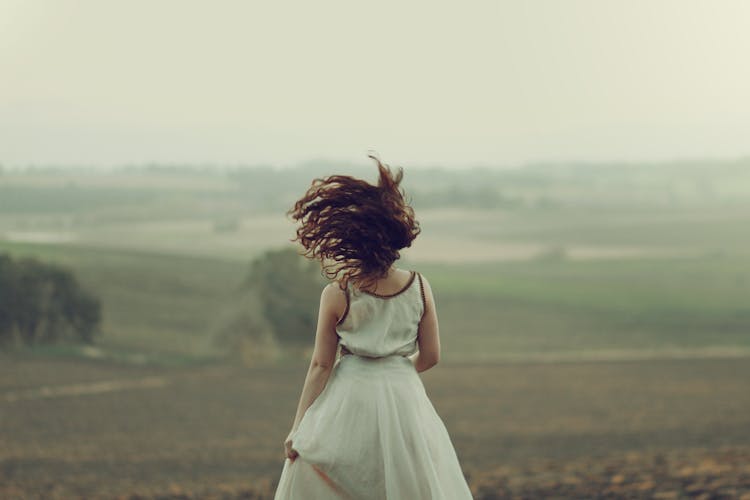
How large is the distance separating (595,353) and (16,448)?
400 inches

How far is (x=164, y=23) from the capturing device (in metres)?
16.6

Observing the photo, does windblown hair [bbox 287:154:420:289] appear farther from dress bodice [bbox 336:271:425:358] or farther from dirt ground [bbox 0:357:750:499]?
dirt ground [bbox 0:357:750:499]

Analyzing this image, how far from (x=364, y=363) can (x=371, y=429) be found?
165 millimetres

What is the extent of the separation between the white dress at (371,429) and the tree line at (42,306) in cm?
1269

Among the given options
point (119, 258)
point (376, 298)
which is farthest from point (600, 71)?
point (376, 298)

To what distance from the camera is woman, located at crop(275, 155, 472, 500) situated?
268cm

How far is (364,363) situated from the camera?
2791 mm

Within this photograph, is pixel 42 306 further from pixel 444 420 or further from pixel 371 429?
pixel 371 429

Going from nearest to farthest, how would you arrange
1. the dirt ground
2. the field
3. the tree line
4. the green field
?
the dirt ground < the field < the tree line < the green field

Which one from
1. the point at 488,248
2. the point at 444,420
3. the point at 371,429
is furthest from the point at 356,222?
the point at 488,248

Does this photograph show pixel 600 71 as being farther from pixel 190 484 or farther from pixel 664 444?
pixel 190 484

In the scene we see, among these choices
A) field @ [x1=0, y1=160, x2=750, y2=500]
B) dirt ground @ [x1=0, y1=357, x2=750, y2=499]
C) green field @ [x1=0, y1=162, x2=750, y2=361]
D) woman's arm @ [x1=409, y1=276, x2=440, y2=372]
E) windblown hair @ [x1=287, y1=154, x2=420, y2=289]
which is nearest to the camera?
windblown hair @ [x1=287, y1=154, x2=420, y2=289]

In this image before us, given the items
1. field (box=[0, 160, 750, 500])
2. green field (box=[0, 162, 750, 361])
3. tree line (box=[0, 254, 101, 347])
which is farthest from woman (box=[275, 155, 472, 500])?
green field (box=[0, 162, 750, 361])

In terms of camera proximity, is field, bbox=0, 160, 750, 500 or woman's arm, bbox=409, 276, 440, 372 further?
field, bbox=0, 160, 750, 500
